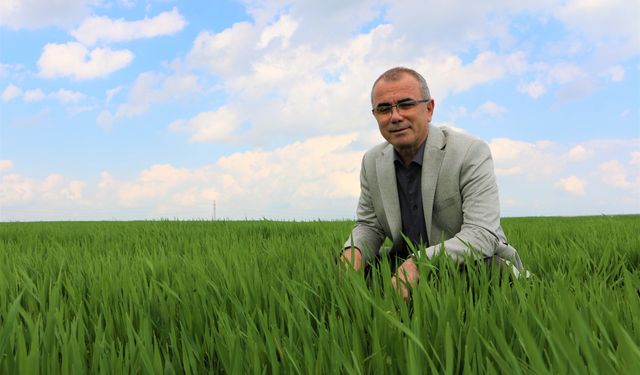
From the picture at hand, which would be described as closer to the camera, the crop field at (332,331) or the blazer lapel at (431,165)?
the crop field at (332,331)

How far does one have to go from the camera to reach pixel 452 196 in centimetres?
255

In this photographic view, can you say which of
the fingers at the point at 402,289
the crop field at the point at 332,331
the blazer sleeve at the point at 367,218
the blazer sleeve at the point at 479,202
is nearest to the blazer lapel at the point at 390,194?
the blazer sleeve at the point at 367,218

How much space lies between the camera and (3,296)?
192 centimetres

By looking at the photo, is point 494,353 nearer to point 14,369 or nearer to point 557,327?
point 557,327

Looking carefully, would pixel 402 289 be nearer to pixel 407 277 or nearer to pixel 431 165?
pixel 407 277

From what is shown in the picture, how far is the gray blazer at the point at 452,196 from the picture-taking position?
233 centimetres

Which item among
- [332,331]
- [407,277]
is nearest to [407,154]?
[407,277]

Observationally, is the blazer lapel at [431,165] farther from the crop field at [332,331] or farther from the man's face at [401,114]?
the crop field at [332,331]

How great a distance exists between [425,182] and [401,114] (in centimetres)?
39

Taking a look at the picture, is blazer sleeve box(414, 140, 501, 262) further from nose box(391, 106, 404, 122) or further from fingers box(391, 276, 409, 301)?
fingers box(391, 276, 409, 301)

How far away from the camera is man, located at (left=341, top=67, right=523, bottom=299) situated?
2.38 m

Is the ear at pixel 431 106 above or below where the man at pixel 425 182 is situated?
above

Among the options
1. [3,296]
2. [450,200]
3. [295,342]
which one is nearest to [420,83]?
[450,200]

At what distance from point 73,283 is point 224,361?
1.38 meters
